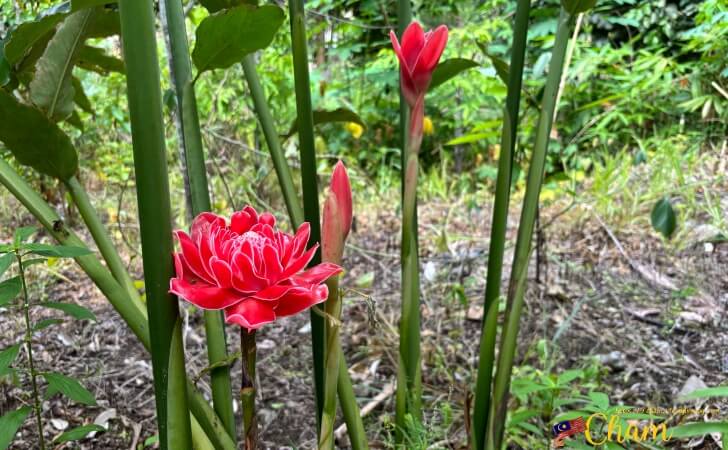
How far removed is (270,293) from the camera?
0.43 meters

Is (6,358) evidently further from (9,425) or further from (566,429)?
(566,429)

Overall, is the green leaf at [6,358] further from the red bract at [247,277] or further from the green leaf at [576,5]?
the green leaf at [576,5]

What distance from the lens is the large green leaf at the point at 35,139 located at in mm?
519

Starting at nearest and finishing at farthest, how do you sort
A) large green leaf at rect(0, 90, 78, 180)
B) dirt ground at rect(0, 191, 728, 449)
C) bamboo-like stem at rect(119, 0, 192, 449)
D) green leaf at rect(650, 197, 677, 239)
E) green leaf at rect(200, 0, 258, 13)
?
1. bamboo-like stem at rect(119, 0, 192, 449)
2. large green leaf at rect(0, 90, 78, 180)
3. green leaf at rect(200, 0, 258, 13)
4. dirt ground at rect(0, 191, 728, 449)
5. green leaf at rect(650, 197, 677, 239)

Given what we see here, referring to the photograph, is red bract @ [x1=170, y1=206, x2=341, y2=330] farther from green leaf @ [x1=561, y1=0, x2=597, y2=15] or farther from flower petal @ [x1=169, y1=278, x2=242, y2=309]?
green leaf @ [x1=561, y1=0, x2=597, y2=15]

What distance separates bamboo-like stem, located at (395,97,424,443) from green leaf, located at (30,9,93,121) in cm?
33

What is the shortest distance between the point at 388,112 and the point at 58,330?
2.27m

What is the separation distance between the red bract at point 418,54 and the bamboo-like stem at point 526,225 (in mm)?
206

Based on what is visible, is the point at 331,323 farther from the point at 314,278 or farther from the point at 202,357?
the point at 202,357

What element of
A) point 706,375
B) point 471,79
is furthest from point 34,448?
point 471,79

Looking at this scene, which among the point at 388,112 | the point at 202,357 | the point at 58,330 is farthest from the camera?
the point at 388,112

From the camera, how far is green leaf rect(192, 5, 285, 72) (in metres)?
0.56

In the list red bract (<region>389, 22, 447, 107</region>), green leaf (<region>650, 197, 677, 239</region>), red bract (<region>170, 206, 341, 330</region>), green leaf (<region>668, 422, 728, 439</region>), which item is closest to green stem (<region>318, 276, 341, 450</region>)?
red bract (<region>170, 206, 341, 330</region>)

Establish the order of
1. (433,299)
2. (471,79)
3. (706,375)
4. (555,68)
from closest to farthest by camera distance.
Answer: (555,68) → (706,375) → (433,299) → (471,79)
